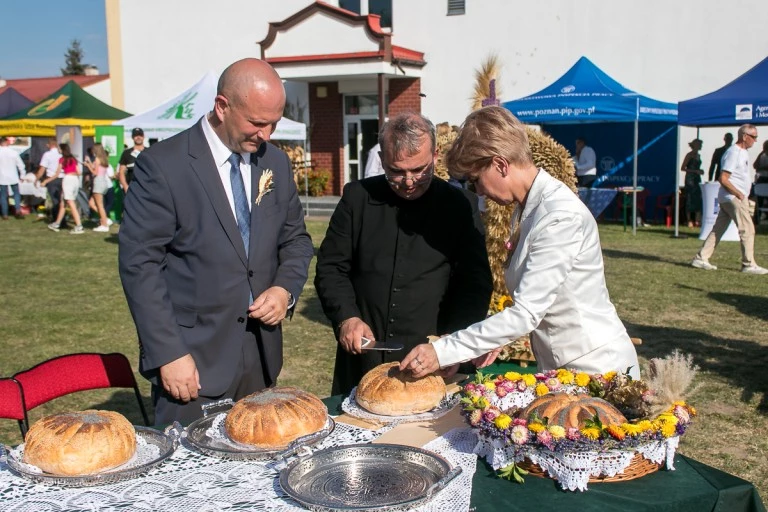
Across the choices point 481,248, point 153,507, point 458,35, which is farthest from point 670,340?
point 458,35

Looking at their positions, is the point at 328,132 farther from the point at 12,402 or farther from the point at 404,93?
the point at 12,402

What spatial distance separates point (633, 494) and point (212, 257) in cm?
160

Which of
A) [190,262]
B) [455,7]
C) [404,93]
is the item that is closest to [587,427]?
[190,262]

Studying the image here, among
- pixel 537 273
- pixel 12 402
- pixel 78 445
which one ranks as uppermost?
pixel 537 273

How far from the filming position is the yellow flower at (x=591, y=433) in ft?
6.61

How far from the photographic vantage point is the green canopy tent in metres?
18.8

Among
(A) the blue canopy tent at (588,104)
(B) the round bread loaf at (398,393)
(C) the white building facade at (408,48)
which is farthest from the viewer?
(C) the white building facade at (408,48)

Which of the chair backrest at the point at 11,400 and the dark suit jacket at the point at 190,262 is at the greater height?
the dark suit jacket at the point at 190,262

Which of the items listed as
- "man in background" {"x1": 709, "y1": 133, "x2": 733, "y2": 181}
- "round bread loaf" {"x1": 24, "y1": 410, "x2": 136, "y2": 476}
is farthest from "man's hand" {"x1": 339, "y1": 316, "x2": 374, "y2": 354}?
"man in background" {"x1": 709, "y1": 133, "x2": 733, "y2": 181}

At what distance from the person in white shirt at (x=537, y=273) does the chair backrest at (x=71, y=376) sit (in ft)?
5.18

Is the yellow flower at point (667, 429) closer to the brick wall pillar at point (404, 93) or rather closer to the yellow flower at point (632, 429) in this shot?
the yellow flower at point (632, 429)

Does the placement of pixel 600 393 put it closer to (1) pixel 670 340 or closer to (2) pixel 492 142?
(2) pixel 492 142

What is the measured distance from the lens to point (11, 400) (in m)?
3.04

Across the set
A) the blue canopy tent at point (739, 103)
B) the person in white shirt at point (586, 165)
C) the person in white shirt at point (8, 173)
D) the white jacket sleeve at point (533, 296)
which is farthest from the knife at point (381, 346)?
the person in white shirt at point (8, 173)
